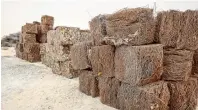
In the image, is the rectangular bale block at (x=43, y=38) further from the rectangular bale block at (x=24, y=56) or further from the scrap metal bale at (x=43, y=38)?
the rectangular bale block at (x=24, y=56)

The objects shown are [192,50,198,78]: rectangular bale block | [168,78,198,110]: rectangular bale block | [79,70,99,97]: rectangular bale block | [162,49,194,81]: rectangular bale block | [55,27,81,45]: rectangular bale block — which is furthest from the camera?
[55,27,81,45]: rectangular bale block

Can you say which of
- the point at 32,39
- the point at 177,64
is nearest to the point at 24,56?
the point at 32,39

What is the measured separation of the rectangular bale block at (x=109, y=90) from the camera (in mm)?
4609

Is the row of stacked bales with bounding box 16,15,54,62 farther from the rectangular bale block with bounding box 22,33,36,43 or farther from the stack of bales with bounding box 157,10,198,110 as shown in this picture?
the stack of bales with bounding box 157,10,198,110

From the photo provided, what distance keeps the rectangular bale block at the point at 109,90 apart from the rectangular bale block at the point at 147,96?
0.29 metres

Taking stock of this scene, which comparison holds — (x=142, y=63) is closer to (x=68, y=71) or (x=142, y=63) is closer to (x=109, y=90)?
(x=109, y=90)

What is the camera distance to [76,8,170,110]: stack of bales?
3914 mm

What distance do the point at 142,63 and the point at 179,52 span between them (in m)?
0.76

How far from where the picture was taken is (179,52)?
4.10 m

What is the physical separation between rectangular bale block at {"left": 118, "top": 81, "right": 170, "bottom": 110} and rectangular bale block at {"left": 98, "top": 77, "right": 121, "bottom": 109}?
0.94 feet

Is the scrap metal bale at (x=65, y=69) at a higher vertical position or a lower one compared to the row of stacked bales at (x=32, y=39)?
lower

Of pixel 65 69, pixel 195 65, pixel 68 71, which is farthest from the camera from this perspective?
pixel 65 69

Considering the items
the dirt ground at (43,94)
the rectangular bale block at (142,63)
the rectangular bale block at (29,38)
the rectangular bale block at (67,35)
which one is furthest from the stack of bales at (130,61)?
the rectangular bale block at (29,38)

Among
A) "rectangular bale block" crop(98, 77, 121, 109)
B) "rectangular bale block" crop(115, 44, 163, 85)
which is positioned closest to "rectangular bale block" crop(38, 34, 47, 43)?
"rectangular bale block" crop(98, 77, 121, 109)
